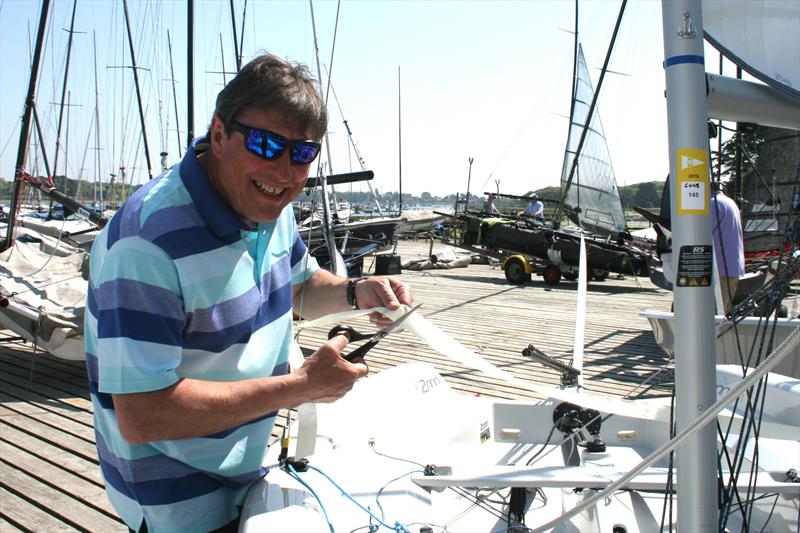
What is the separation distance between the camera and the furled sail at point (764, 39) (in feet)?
4.60

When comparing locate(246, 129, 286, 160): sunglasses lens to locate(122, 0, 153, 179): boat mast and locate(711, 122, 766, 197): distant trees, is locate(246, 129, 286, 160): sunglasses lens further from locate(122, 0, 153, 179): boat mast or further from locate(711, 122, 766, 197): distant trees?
locate(122, 0, 153, 179): boat mast

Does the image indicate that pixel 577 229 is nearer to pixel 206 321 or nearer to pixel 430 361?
pixel 430 361

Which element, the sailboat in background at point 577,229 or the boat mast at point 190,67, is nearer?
the boat mast at point 190,67

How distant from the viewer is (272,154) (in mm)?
1354

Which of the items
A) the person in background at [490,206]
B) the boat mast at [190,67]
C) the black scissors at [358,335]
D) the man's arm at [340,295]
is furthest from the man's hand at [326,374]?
the person in background at [490,206]

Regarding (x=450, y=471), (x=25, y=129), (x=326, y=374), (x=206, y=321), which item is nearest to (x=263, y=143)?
(x=206, y=321)

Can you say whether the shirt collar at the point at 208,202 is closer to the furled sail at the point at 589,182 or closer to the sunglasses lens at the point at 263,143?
the sunglasses lens at the point at 263,143

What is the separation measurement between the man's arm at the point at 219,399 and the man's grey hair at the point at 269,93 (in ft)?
1.69

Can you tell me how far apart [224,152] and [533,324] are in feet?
24.3

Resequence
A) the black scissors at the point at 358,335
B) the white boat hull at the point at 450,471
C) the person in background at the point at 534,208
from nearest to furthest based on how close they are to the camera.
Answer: the black scissors at the point at 358,335 < the white boat hull at the point at 450,471 < the person in background at the point at 534,208

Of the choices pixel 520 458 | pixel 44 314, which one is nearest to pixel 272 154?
pixel 520 458

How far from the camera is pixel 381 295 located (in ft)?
6.07

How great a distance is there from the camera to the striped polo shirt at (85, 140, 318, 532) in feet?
3.88

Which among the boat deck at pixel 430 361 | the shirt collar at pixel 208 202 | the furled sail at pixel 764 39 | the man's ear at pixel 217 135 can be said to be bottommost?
the boat deck at pixel 430 361
